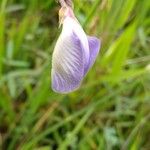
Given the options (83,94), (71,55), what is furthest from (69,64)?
(83,94)

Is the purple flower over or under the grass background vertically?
over

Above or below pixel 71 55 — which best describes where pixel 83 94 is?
below

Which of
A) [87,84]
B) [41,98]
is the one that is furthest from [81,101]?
[41,98]

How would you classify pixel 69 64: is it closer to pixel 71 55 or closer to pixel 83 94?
pixel 71 55

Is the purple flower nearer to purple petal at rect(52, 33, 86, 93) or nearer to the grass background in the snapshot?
purple petal at rect(52, 33, 86, 93)

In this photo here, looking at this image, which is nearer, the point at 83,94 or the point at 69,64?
the point at 69,64

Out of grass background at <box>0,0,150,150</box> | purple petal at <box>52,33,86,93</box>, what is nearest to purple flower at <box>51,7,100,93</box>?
purple petal at <box>52,33,86,93</box>
